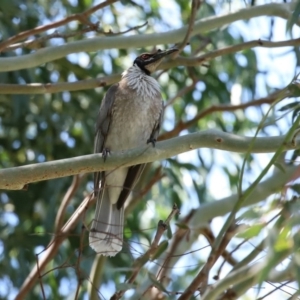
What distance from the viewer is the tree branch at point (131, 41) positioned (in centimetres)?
406

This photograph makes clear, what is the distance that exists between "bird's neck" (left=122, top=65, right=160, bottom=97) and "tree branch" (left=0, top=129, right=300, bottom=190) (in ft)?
5.74

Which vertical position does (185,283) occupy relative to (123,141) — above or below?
below

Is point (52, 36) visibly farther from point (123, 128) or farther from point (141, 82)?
point (141, 82)

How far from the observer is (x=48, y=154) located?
5.96 metres

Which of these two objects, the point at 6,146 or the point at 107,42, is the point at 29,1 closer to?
the point at 6,146

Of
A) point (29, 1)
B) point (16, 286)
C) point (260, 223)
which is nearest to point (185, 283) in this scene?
point (16, 286)

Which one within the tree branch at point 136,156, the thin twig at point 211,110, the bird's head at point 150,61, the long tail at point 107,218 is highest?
the bird's head at point 150,61

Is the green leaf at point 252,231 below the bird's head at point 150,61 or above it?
below

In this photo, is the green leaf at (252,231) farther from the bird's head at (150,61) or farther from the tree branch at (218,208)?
the bird's head at (150,61)

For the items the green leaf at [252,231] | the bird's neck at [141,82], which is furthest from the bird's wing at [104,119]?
the green leaf at [252,231]

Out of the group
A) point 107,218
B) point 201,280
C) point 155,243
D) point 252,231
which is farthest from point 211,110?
point 252,231

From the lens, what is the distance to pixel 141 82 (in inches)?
205

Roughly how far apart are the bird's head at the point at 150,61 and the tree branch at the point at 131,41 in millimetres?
557

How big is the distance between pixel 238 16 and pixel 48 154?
1970mm
